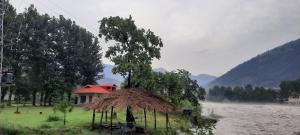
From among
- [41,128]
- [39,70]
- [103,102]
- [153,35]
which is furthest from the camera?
[39,70]

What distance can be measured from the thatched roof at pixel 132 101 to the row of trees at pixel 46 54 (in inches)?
1704

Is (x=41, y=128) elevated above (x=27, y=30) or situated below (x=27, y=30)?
below

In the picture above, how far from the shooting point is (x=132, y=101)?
41.9m

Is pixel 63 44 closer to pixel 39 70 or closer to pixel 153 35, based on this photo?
pixel 39 70

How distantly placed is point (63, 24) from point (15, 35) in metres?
15.1

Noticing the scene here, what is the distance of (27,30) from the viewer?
90.7 meters

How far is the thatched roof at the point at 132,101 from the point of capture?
137ft

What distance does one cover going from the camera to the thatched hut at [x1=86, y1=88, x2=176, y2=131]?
41.7m

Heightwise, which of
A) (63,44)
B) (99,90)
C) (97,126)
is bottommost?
(97,126)

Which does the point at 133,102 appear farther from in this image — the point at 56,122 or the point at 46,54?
the point at 46,54

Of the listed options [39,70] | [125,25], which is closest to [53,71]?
[39,70]

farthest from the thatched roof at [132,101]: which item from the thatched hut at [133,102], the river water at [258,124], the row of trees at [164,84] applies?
the river water at [258,124]

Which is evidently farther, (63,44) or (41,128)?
(63,44)

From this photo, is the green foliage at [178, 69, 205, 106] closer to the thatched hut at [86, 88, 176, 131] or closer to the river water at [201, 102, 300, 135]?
the river water at [201, 102, 300, 135]
